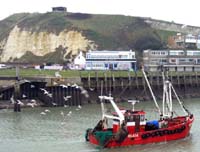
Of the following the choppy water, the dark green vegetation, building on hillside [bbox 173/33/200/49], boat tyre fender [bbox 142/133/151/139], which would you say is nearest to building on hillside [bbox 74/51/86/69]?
the dark green vegetation

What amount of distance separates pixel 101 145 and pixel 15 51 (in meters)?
100

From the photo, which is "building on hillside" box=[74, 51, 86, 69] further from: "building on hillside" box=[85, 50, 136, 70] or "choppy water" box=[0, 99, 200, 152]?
"choppy water" box=[0, 99, 200, 152]

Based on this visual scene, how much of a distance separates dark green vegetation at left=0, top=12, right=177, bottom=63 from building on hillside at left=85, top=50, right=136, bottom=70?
14.6 metres

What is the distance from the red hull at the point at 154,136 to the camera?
3606 centimetres

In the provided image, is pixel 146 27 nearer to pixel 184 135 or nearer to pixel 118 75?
pixel 118 75

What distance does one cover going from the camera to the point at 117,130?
35.9 metres

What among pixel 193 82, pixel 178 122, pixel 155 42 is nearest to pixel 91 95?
pixel 193 82

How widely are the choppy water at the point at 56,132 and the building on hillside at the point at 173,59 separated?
1824 inches

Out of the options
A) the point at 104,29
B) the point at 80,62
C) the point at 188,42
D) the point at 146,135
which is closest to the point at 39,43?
the point at 104,29

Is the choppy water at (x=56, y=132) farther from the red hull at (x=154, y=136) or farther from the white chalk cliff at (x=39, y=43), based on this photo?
the white chalk cliff at (x=39, y=43)

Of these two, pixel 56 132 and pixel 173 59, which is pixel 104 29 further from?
pixel 56 132

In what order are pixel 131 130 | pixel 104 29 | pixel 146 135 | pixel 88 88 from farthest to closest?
pixel 104 29 < pixel 88 88 < pixel 146 135 < pixel 131 130

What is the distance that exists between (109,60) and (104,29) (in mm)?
29710

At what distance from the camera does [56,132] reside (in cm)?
4169
